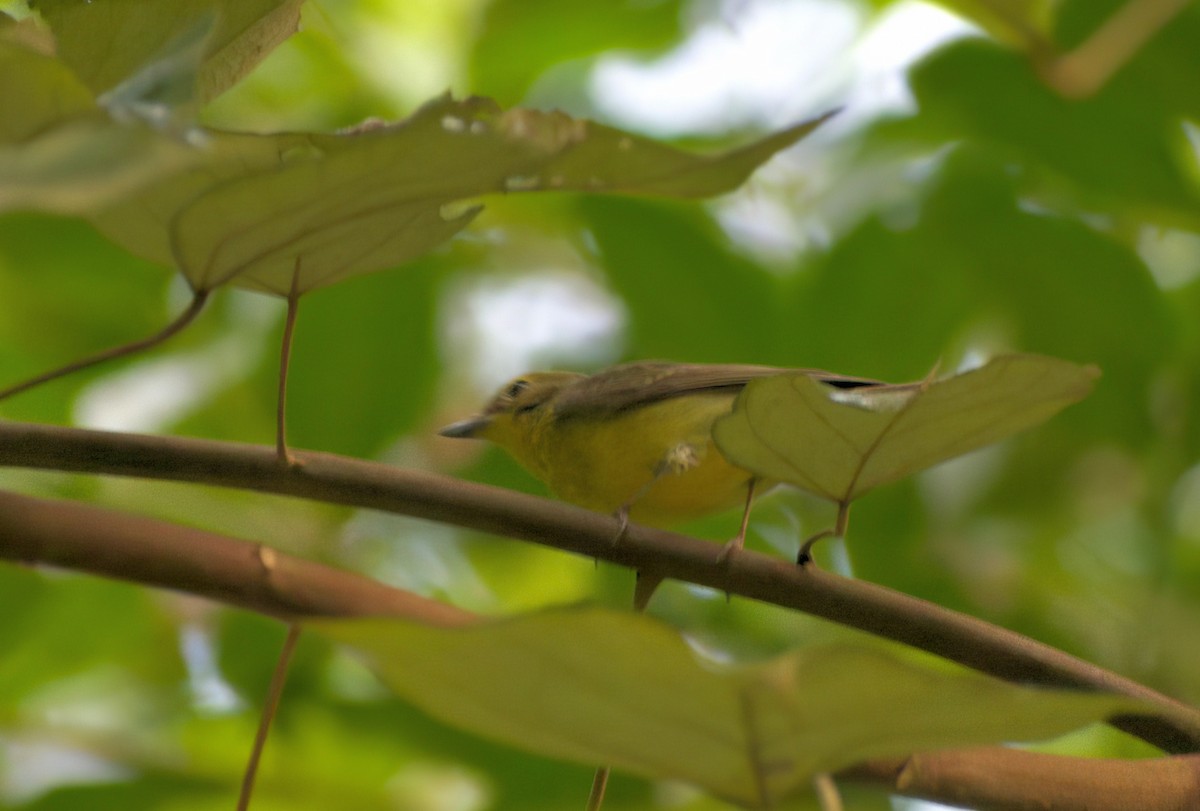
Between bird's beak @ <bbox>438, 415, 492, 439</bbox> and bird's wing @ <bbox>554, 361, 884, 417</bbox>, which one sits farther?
bird's beak @ <bbox>438, 415, 492, 439</bbox>

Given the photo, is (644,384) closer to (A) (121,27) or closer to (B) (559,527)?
(B) (559,527)

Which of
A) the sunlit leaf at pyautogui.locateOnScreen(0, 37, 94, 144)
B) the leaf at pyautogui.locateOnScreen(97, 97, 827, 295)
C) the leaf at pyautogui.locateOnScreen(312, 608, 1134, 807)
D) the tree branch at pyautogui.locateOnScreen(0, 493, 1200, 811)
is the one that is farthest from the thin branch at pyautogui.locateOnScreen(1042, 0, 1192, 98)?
the sunlit leaf at pyautogui.locateOnScreen(0, 37, 94, 144)

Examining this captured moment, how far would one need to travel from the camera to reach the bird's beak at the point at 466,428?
2646 millimetres

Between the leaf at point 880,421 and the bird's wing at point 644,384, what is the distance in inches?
38.9

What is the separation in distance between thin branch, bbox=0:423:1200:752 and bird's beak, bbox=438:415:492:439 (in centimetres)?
157

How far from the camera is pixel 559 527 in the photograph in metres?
1.06

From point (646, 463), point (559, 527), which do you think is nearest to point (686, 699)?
point (559, 527)

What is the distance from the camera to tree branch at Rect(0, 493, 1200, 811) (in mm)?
976

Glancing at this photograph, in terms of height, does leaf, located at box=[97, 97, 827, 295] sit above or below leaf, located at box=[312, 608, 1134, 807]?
above

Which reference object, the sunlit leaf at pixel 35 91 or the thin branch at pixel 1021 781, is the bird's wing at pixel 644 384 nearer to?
the thin branch at pixel 1021 781

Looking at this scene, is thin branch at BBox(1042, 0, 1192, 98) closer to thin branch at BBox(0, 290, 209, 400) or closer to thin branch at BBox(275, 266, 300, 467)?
thin branch at BBox(275, 266, 300, 467)

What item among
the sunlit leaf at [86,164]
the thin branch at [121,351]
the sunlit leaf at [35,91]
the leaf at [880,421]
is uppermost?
the sunlit leaf at [35,91]

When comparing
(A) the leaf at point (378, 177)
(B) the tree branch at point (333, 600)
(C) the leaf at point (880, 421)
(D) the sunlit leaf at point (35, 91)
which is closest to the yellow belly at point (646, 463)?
(C) the leaf at point (880, 421)

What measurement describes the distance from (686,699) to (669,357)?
153cm
